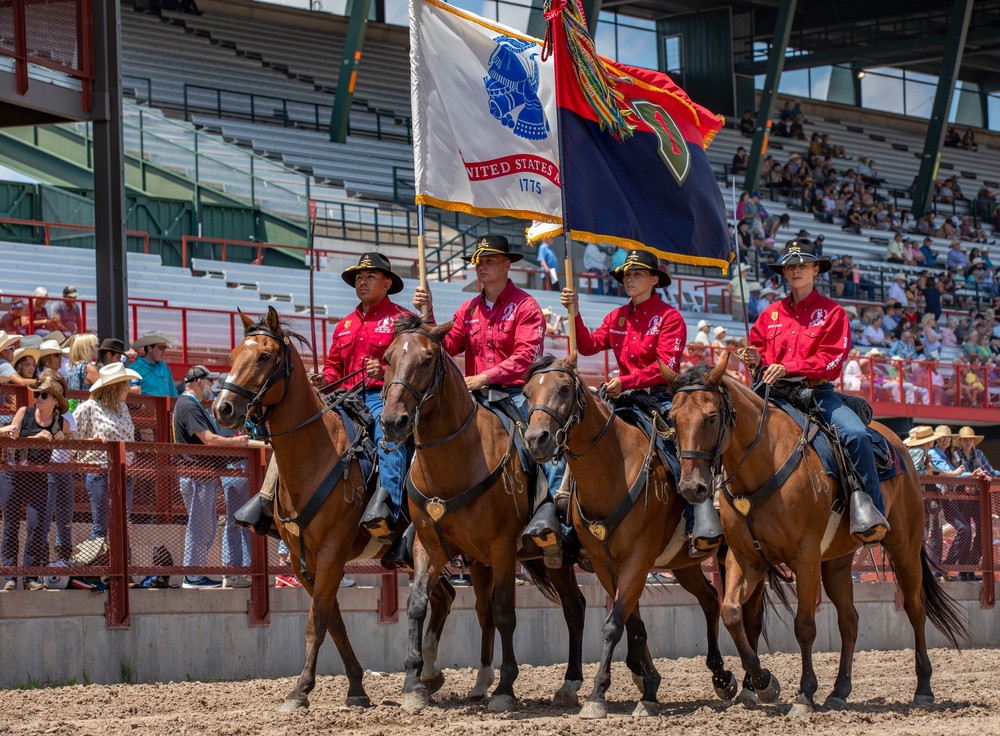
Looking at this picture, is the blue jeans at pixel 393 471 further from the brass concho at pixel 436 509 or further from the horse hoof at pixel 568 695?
the horse hoof at pixel 568 695

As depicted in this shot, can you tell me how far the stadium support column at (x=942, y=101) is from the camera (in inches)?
1692

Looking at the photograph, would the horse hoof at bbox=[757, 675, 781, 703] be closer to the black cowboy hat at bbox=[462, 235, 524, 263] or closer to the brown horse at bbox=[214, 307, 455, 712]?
the brown horse at bbox=[214, 307, 455, 712]

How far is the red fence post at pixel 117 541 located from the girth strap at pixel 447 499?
2742 millimetres

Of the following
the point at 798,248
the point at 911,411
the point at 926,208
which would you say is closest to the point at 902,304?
the point at 911,411

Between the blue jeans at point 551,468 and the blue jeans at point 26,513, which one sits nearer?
the blue jeans at point 551,468

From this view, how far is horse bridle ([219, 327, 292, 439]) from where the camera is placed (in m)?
9.45

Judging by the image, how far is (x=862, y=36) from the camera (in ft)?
158

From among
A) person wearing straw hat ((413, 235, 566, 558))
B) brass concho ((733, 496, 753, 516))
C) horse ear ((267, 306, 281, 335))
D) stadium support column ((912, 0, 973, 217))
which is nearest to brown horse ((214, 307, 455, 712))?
horse ear ((267, 306, 281, 335))

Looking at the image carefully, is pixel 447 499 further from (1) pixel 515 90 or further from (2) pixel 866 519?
(1) pixel 515 90

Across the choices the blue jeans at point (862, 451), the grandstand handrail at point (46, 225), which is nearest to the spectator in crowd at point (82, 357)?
the blue jeans at point (862, 451)

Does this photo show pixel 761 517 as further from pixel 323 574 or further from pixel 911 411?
pixel 911 411

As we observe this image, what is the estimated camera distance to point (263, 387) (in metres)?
9.57

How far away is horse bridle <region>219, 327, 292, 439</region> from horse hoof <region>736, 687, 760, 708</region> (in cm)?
374

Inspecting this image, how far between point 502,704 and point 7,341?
760cm
